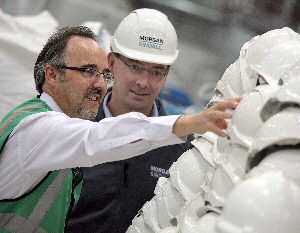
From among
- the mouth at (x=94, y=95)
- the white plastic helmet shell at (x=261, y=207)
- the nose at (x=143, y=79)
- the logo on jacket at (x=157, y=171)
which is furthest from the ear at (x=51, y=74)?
the white plastic helmet shell at (x=261, y=207)

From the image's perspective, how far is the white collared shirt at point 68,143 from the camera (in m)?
1.27

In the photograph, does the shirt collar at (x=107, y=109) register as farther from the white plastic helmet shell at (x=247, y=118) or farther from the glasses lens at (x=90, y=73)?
the white plastic helmet shell at (x=247, y=118)

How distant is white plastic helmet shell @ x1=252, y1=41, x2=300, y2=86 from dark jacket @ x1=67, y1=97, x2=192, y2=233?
0.95m

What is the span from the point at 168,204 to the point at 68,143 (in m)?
0.26

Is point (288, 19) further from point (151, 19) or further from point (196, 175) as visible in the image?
point (196, 175)

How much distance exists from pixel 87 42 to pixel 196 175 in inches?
27.5

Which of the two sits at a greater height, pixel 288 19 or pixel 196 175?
pixel 196 175

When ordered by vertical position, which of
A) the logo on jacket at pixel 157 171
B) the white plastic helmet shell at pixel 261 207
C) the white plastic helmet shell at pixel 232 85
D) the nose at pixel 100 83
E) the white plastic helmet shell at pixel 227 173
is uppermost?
the white plastic helmet shell at pixel 261 207

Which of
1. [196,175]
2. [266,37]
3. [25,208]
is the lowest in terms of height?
[25,208]

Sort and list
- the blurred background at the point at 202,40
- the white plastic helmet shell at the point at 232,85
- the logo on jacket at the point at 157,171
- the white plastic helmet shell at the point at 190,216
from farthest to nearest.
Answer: the blurred background at the point at 202,40 < the logo on jacket at the point at 157,171 < the white plastic helmet shell at the point at 232,85 < the white plastic helmet shell at the point at 190,216

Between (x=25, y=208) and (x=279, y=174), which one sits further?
(x=25, y=208)

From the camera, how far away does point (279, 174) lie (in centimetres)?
84

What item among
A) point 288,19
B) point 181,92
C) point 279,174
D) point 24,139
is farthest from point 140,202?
point 279,174

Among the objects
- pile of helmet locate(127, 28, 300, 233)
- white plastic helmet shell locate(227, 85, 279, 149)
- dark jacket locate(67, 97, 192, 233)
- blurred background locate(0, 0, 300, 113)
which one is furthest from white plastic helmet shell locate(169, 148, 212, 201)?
blurred background locate(0, 0, 300, 113)
